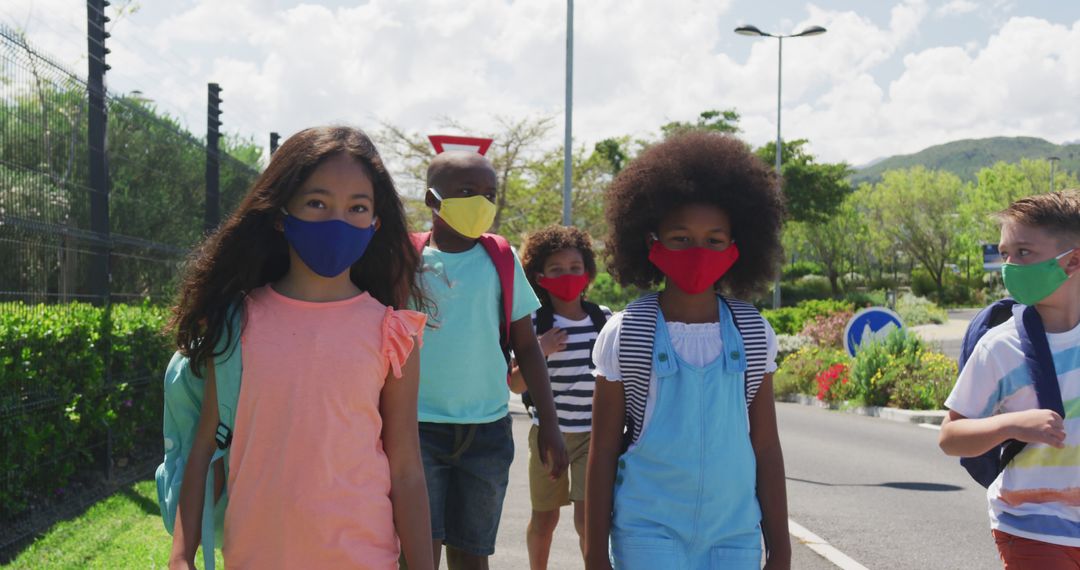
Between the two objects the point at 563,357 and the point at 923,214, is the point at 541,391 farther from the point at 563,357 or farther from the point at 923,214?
the point at 923,214

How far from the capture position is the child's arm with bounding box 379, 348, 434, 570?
2785 millimetres

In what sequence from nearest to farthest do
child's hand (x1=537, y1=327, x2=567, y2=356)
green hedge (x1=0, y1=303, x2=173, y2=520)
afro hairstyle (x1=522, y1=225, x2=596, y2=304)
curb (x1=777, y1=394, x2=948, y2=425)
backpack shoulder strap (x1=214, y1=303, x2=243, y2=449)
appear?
backpack shoulder strap (x1=214, y1=303, x2=243, y2=449)
child's hand (x1=537, y1=327, x2=567, y2=356)
afro hairstyle (x1=522, y1=225, x2=596, y2=304)
green hedge (x1=0, y1=303, x2=173, y2=520)
curb (x1=777, y1=394, x2=948, y2=425)

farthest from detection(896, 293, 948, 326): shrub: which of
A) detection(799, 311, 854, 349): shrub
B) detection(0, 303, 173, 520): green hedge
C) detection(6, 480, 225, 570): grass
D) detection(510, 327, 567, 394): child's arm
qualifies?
detection(510, 327, 567, 394): child's arm

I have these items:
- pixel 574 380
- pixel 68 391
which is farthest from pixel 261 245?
pixel 68 391

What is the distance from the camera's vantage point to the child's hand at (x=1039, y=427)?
3.28 meters

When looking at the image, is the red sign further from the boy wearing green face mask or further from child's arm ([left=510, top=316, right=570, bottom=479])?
the boy wearing green face mask

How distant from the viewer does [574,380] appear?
5.96 metres

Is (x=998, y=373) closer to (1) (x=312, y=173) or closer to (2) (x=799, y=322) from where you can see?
(1) (x=312, y=173)

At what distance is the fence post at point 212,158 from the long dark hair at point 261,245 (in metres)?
8.65

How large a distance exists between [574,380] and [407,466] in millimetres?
3152

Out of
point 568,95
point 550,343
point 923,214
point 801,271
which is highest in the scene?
point 923,214

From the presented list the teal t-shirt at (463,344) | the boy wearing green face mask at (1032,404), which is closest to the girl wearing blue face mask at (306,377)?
the teal t-shirt at (463,344)

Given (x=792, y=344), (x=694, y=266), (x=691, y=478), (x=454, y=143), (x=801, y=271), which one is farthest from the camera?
(x=801, y=271)

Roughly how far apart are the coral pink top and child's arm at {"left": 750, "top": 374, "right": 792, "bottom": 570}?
1.10 meters
